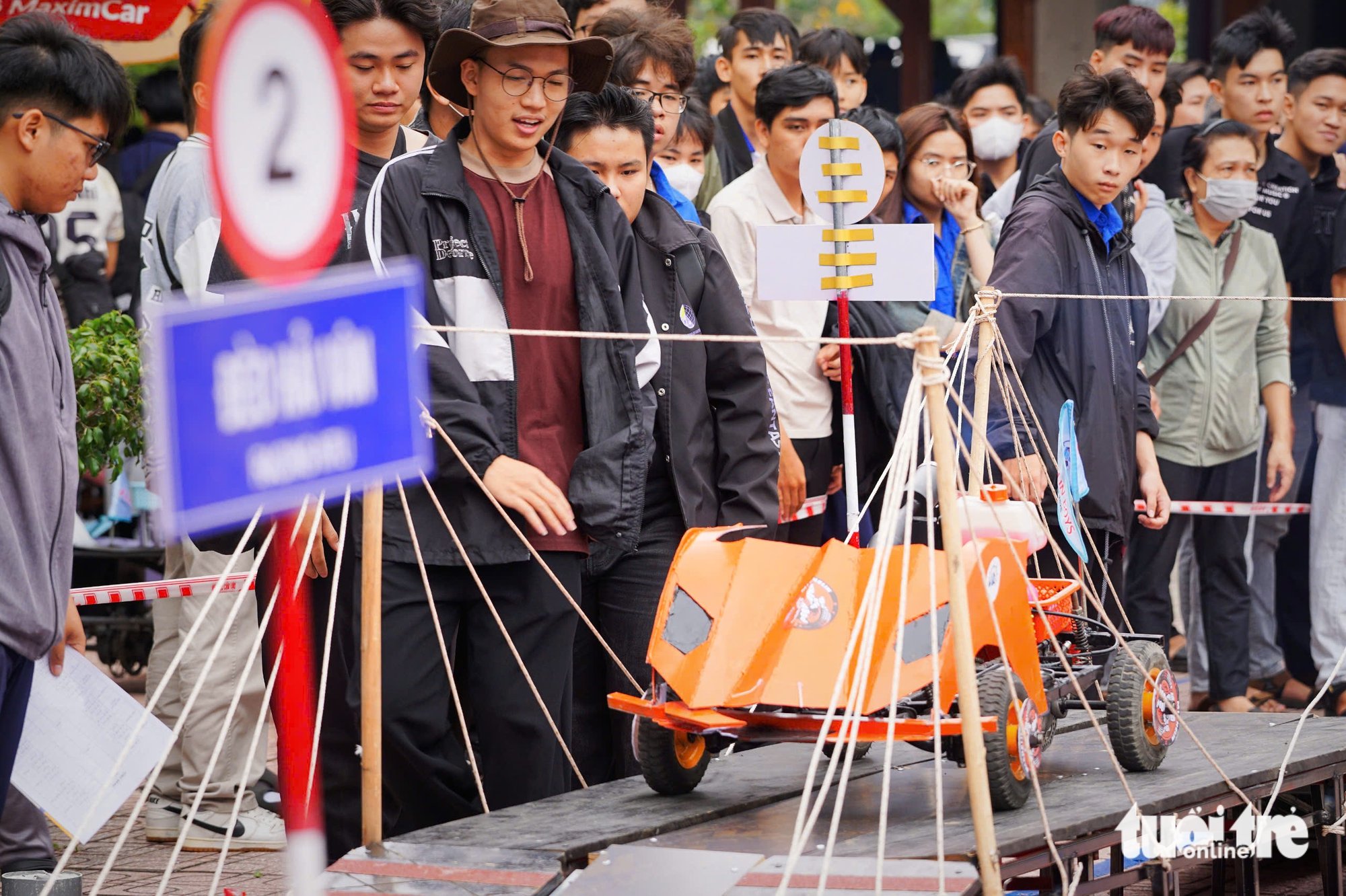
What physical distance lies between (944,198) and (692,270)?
2.02 m

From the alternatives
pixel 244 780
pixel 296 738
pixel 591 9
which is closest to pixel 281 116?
pixel 296 738

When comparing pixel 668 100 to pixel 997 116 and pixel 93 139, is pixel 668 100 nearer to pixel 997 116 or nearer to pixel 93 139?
pixel 93 139

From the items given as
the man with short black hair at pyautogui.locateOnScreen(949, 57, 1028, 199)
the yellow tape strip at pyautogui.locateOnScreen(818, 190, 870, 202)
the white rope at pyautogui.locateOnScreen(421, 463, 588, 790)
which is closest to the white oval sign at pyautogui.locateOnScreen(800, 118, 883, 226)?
the yellow tape strip at pyautogui.locateOnScreen(818, 190, 870, 202)

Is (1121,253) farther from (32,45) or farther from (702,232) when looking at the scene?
(32,45)

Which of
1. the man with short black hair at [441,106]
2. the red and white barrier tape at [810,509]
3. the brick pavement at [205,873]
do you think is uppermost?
the man with short black hair at [441,106]

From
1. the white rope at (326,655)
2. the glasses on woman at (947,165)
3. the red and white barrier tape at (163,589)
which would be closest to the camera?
the white rope at (326,655)

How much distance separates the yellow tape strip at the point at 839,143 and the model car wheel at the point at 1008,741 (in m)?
A: 2.18

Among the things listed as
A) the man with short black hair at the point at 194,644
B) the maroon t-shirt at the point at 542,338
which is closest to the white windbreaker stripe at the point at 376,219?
the maroon t-shirt at the point at 542,338

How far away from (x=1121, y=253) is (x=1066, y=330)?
1.34 ft

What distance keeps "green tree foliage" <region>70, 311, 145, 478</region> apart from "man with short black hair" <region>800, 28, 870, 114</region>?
3.68 m

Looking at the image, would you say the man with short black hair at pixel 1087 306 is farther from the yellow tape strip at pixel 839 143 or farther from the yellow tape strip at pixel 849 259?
the yellow tape strip at pixel 839 143

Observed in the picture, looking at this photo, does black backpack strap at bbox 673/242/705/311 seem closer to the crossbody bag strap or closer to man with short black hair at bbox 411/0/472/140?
man with short black hair at bbox 411/0/472/140

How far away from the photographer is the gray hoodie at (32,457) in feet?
12.2

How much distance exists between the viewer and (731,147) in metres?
7.72
